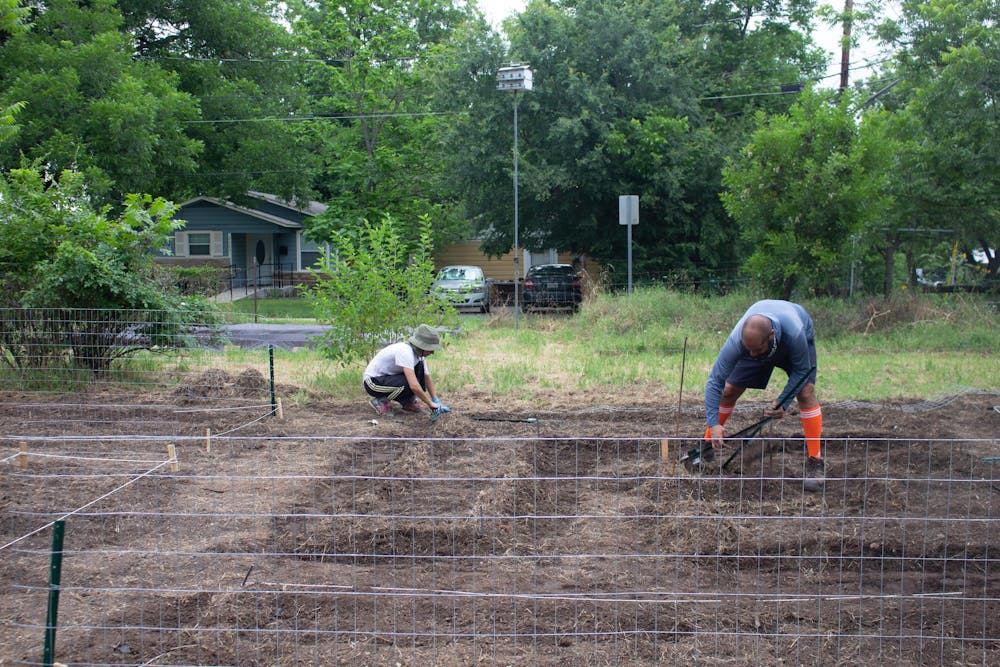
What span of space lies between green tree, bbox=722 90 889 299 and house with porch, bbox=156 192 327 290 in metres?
20.4

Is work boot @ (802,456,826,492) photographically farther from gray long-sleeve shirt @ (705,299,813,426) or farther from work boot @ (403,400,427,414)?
work boot @ (403,400,427,414)

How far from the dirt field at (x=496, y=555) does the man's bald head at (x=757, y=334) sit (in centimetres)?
103

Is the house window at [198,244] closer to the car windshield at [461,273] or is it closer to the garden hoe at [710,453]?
the car windshield at [461,273]

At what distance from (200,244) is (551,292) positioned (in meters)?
17.9

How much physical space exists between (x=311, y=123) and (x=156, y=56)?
7.28m

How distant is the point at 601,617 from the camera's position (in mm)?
4410

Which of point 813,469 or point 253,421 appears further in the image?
point 253,421

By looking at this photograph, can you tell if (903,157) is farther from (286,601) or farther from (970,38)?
(286,601)

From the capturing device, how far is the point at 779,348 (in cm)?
643

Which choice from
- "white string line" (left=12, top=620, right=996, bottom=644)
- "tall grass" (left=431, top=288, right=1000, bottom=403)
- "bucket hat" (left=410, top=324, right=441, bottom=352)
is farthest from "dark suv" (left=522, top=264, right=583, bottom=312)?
"white string line" (left=12, top=620, right=996, bottom=644)

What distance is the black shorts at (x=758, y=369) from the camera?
6.51m

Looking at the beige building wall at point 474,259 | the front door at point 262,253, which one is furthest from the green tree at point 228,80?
the beige building wall at point 474,259

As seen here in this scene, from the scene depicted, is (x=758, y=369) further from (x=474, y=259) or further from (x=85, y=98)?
(x=474, y=259)

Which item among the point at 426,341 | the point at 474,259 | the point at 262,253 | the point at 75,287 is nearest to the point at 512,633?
the point at 426,341
